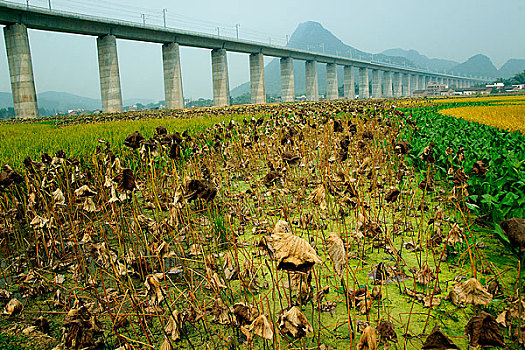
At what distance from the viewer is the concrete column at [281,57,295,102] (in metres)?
60.7

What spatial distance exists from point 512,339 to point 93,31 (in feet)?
133

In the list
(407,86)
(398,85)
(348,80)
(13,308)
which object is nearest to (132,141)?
(13,308)

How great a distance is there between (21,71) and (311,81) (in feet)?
157

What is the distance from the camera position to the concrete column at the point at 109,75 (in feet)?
122

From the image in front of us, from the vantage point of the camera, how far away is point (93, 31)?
3550 cm

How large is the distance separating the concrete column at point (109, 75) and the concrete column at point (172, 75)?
23.0 feet

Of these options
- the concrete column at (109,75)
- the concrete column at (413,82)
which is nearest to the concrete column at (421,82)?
the concrete column at (413,82)

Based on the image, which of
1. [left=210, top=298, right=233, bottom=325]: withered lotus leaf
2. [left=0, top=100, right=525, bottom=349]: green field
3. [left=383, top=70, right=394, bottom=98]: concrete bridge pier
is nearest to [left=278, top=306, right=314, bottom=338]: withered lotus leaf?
[left=0, top=100, right=525, bottom=349]: green field

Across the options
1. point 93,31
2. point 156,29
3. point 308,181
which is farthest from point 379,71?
point 308,181

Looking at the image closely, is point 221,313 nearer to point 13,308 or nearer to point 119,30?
point 13,308

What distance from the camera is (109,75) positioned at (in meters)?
→ 37.6

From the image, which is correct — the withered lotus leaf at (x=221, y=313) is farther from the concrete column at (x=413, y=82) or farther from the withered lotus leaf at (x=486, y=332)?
the concrete column at (x=413, y=82)

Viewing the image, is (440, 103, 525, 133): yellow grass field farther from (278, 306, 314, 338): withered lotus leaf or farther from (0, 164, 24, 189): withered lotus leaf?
(0, 164, 24, 189): withered lotus leaf

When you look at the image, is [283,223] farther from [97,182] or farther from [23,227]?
[23,227]
